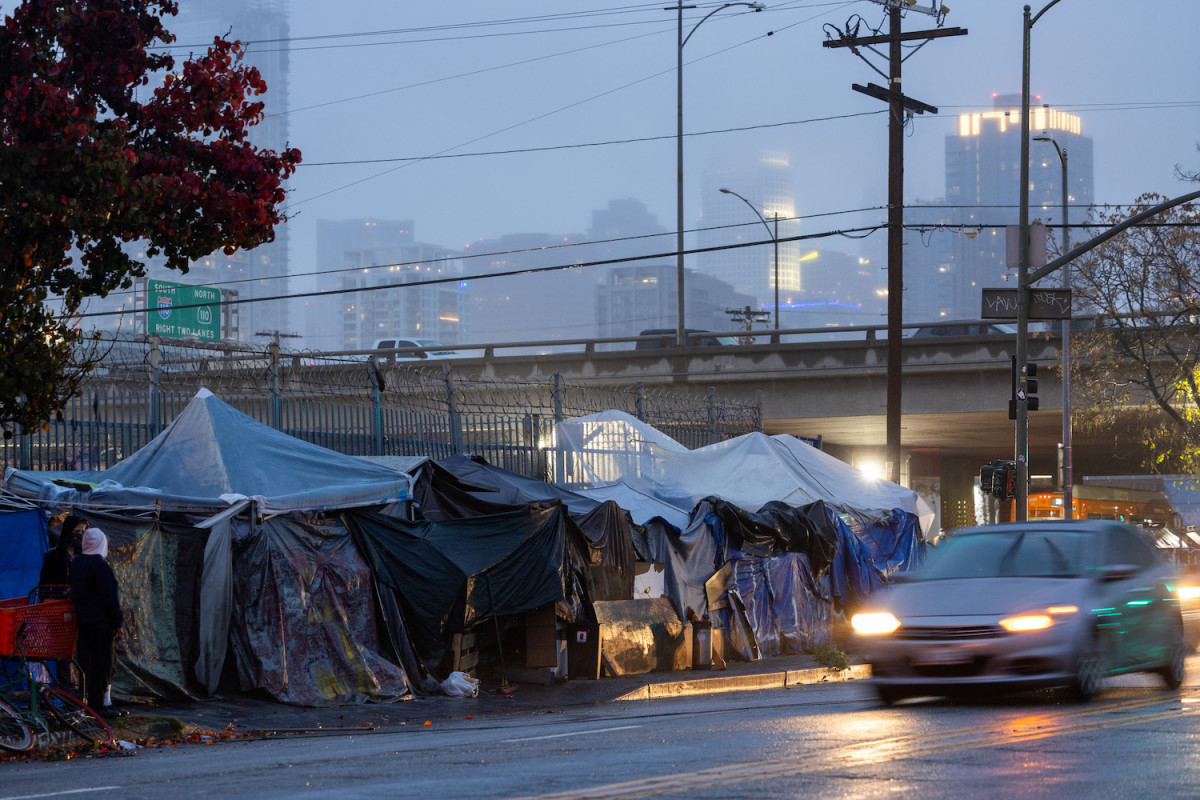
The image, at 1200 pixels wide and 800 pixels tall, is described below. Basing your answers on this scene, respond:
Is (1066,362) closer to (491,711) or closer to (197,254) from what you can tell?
(491,711)

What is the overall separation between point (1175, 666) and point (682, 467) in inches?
409

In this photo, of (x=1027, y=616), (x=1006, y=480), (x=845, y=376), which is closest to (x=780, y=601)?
(x=1006, y=480)

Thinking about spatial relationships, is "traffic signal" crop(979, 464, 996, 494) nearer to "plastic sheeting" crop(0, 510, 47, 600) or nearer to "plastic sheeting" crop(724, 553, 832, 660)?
"plastic sheeting" crop(724, 553, 832, 660)

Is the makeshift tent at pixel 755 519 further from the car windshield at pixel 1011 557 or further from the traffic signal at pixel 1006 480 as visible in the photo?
the car windshield at pixel 1011 557

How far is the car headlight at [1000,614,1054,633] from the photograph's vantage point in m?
11.1

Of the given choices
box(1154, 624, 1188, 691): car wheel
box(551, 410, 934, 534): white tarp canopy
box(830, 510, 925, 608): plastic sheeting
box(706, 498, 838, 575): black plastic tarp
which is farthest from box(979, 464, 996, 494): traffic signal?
box(1154, 624, 1188, 691): car wheel

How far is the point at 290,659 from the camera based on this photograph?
14031mm

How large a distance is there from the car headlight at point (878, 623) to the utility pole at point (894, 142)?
44.0 ft

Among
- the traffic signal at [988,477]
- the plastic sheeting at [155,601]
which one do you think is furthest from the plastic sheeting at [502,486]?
the traffic signal at [988,477]

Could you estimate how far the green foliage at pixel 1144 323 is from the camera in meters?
33.1

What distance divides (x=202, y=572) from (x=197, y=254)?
3.31 m

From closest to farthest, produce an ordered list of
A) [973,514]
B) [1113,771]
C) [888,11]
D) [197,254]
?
[1113,771] < [197,254] < [888,11] < [973,514]

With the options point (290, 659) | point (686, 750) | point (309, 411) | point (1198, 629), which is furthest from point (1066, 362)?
point (686, 750)

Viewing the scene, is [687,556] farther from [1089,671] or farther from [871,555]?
[1089,671]
